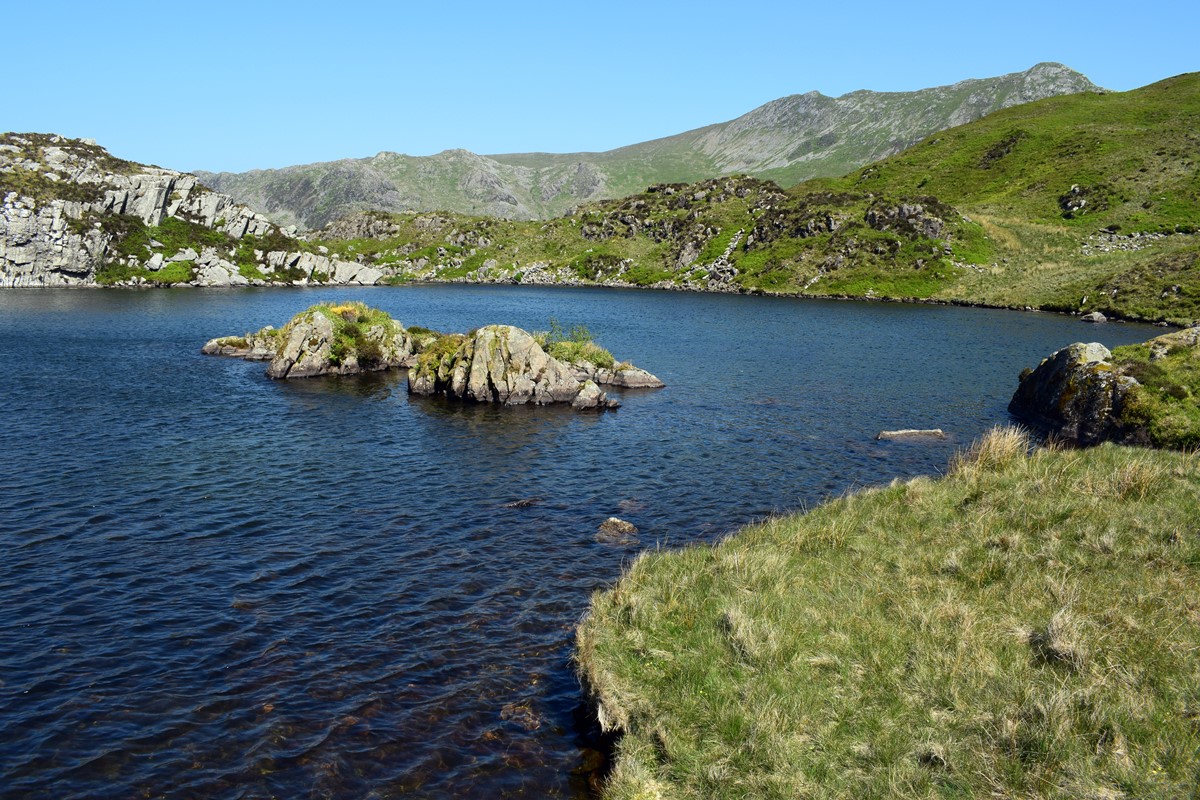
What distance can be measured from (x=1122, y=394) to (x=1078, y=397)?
3.23m

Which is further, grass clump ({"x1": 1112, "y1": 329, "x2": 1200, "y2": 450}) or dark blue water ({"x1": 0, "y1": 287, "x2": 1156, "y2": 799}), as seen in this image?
grass clump ({"x1": 1112, "y1": 329, "x2": 1200, "y2": 450})

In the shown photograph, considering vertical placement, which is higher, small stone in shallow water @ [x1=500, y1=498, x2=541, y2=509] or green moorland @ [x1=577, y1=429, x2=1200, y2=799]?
green moorland @ [x1=577, y1=429, x2=1200, y2=799]

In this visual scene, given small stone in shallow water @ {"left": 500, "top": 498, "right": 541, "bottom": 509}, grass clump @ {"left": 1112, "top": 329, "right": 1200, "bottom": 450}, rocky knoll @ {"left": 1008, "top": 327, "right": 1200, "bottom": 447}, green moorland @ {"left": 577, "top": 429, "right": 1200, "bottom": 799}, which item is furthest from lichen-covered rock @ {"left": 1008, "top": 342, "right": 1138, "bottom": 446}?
small stone in shallow water @ {"left": 500, "top": 498, "right": 541, "bottom": 509}

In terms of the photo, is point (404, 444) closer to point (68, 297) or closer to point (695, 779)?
point (695, 779)

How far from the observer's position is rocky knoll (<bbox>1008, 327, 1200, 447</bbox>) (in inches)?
1654

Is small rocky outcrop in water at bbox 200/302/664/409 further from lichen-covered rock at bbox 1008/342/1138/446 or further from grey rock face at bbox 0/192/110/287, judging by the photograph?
grey rock face at bbox 0/192/110/287

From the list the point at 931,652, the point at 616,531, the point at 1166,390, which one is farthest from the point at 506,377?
the point at 931,652

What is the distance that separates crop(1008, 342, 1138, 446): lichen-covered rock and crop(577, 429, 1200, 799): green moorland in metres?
27.2

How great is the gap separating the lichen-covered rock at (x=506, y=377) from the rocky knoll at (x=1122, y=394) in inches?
1250

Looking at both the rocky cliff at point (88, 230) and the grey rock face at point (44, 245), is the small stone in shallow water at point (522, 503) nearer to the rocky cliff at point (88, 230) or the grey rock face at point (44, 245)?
the rocky cliff at point (88, 230)

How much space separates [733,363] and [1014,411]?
29.1 meters

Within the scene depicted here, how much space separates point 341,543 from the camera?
29.0 meters

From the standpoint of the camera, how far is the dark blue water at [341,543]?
1678 centimetres

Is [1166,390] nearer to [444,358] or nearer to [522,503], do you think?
[522,503]
